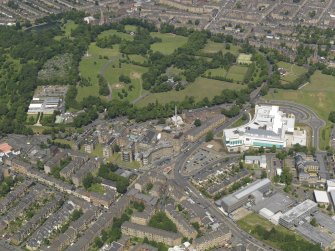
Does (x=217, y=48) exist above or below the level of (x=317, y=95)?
below

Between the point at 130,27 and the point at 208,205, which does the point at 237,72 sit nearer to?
the point at 130,27

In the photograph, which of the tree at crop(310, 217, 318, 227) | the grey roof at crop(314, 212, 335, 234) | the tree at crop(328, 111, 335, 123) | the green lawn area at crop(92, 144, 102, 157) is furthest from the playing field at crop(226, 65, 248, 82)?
the tree at crop(310, 217, 318, 227)

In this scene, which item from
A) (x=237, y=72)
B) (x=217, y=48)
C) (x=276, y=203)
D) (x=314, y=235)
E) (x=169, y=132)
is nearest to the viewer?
(x=314, y=235)

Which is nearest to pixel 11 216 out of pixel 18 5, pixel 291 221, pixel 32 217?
pixel 32 217

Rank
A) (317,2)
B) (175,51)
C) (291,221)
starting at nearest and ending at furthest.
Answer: (291,221) < (175,51) < (317,2)

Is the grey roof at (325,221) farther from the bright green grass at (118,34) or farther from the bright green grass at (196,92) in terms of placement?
the bright green grass at (118,34)

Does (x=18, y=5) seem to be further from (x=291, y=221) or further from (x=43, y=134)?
(x=291, y=221)

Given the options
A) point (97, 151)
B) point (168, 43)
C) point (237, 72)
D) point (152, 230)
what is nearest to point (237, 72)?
point (237, 72)
